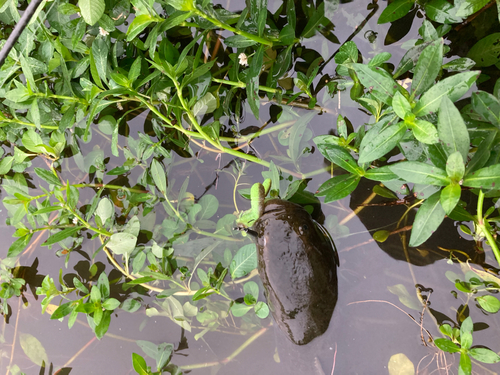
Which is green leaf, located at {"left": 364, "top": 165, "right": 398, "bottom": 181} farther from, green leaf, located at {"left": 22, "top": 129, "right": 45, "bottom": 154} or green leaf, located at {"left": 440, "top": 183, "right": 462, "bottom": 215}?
green leaf, located at {"left": 22, "top": 129, "right": 45, "bottom": 154}

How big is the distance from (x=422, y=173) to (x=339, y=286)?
104 centimetres

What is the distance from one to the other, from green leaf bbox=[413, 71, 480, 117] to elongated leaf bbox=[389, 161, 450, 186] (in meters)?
0.20

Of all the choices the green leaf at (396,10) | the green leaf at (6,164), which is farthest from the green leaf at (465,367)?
the green leaf at (6,164)

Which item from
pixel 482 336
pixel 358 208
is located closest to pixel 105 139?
pixel 358 208

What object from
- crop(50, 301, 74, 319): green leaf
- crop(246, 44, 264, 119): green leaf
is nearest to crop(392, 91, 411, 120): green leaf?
crop(246, 44, 264, 119): green leaf

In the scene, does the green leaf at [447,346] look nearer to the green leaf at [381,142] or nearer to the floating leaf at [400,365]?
the floating leaf at [400,365]

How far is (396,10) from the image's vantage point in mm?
1737

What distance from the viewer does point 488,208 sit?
6.06 ft

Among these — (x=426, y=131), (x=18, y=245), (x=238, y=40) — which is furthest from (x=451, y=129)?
(x=18, y=245)

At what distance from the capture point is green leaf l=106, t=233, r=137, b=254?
2035mm

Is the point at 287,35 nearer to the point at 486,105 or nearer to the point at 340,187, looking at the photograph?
the point at 340,187

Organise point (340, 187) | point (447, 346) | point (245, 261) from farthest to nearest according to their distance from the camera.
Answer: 1. point (245, 261)
2. point (447, 346)
3. point (340, 187)

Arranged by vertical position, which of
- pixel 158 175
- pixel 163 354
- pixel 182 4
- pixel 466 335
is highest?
pixel 182 4

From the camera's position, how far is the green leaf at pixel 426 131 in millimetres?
1229
